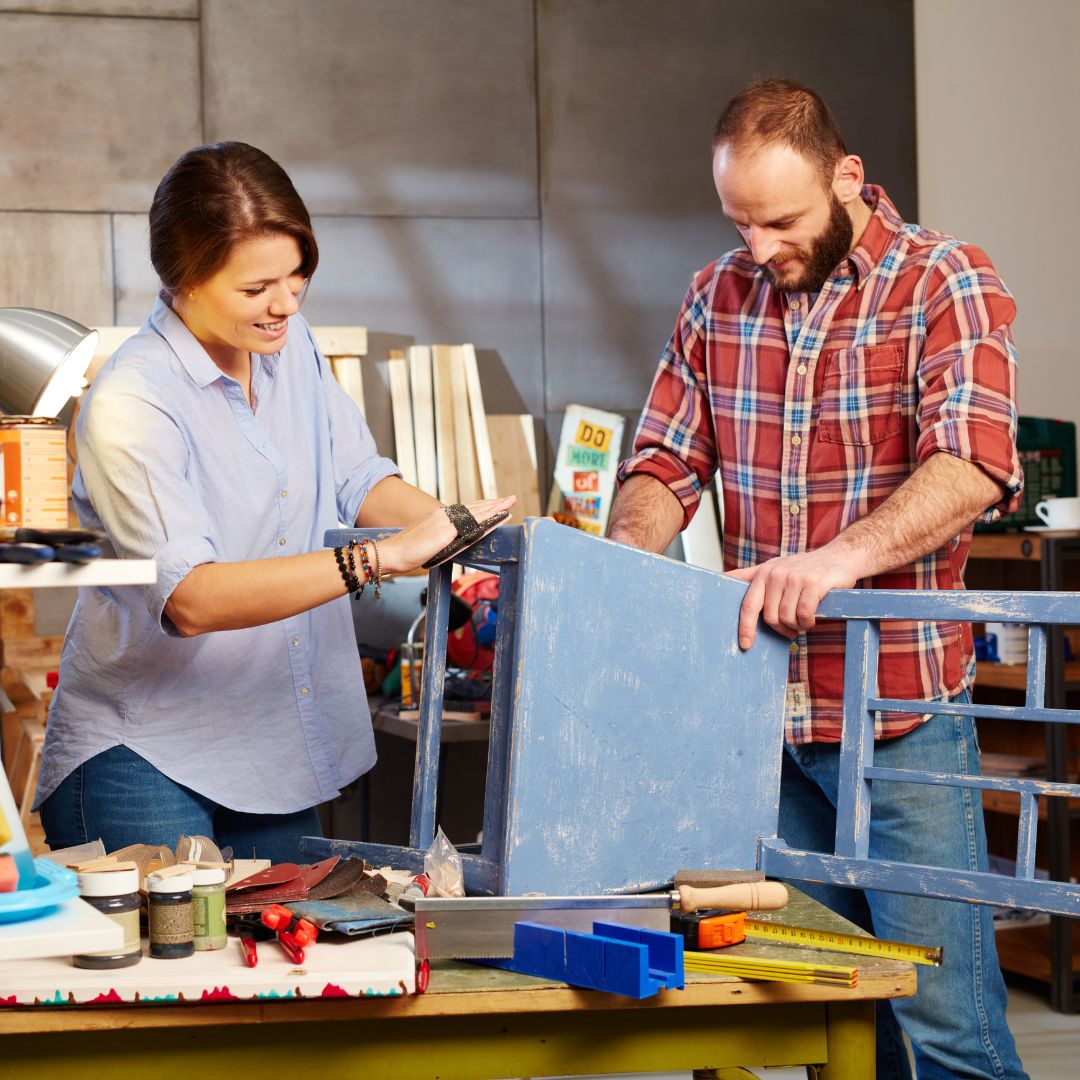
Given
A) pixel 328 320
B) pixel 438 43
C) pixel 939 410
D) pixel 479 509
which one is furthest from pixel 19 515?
pixel 438 43

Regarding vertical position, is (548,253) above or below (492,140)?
below

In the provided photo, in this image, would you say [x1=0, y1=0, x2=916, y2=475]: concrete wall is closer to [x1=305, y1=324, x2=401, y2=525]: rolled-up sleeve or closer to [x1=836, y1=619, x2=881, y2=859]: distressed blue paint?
[x1=305, y1=324, x2=401, y2=525]: rolled-up sleeve

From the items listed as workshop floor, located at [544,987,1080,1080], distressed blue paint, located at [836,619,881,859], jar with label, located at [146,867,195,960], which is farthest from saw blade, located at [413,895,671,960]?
workshop floor, located at [544,987,1080,1080]

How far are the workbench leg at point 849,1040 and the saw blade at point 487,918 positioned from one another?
0.64ft

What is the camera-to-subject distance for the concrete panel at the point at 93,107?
4.24 m

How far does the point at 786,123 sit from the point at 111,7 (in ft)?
9.86

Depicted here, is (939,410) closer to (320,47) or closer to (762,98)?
(762,98)

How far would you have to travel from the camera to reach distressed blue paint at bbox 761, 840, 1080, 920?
4.83ft

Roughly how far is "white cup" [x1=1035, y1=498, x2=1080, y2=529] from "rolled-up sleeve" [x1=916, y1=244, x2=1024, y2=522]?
2230 millimetres

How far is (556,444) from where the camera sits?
15.3 ft

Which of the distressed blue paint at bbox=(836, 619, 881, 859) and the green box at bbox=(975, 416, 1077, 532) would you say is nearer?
the distressed blue paint at bbox=(836, 619, 881, 859)

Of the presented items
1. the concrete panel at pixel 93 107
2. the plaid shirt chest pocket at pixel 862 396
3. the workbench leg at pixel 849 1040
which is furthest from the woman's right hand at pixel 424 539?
the concrete panel at pixel 93 107

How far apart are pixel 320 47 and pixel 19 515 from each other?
11.4ft

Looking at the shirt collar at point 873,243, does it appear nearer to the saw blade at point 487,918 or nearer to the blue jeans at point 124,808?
the saw blade at point 487,918
